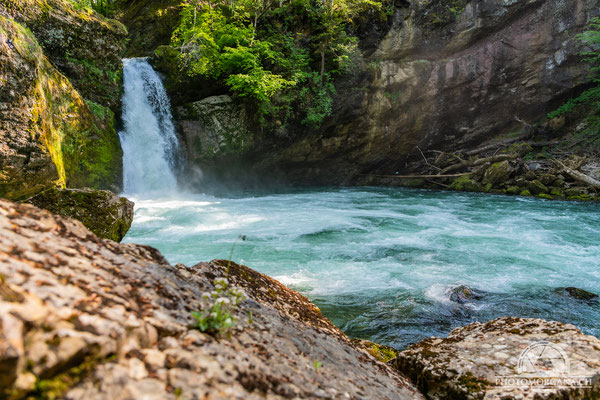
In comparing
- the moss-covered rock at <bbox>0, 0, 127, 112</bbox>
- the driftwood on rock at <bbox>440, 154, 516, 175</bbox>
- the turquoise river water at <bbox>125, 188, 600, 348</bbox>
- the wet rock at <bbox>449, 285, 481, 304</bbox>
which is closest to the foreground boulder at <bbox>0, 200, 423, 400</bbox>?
the turquoise river water at <bbox>125, 188, 600, 348</bbox>

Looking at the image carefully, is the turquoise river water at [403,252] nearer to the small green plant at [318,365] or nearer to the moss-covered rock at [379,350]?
the moss-covered rock at [379,350]

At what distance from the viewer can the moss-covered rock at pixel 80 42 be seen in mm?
9617

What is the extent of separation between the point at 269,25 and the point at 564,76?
16.3 meters

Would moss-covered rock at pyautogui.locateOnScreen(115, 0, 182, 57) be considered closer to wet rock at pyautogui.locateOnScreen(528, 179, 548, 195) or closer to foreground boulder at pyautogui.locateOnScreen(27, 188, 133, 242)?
foreground boulder at pyautogui.locateOnScreen(27, 188, 133, 242)

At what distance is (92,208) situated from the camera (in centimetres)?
464

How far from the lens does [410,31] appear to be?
17641 millimetres

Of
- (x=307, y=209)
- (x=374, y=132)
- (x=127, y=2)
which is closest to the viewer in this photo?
(x=307, y=209)

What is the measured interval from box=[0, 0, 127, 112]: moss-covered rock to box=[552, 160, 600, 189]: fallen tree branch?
66.7 feet

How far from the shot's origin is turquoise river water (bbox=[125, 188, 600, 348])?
489cm

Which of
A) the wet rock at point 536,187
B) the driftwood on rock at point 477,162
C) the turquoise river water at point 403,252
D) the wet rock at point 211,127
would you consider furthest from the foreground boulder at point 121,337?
the driftwood on rock at point 477,162

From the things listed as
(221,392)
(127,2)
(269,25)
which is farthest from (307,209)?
(127,2)

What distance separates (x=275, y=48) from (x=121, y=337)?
1656 centimetres

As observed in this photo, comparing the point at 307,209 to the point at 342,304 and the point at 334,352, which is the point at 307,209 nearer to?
the point at 342,304

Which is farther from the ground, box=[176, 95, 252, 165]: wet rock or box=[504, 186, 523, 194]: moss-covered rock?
box=[176, 95, 252, 165]: wet rock
